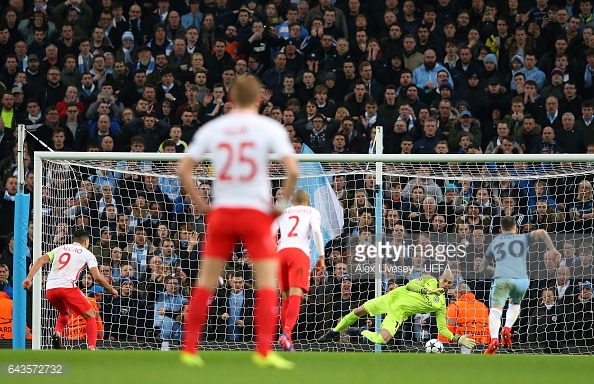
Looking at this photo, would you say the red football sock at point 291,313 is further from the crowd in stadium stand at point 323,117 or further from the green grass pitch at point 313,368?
the crowd in stadium stand at point 323,117

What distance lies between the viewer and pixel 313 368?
7.64 metres

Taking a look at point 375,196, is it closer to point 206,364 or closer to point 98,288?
point 98,288

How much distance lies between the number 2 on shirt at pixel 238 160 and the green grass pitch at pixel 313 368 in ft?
4.98

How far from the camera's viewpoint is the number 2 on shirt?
5977mm

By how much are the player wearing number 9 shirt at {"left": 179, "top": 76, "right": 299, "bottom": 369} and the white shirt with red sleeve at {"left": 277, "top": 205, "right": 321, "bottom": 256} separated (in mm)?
4595

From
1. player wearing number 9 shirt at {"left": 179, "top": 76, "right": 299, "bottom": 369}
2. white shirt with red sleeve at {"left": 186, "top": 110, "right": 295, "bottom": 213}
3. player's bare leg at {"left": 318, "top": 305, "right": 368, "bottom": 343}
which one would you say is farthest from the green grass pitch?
player's bare leg at {"left": 318, "top": 305, "right": 368, "bottom": 343}

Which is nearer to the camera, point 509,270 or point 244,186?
point 244,186

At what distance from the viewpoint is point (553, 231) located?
42.1 feet

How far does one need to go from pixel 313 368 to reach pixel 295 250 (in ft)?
10.5

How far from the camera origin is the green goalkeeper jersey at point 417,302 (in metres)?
12.0

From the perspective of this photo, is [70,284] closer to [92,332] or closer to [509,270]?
[92,332]

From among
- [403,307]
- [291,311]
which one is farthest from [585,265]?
[291,311]

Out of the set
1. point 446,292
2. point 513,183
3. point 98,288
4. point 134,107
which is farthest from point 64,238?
point 513,183

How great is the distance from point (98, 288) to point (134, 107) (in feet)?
11.9
